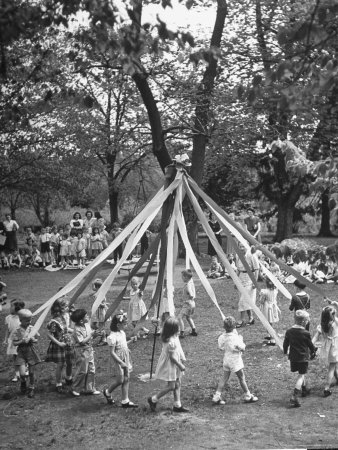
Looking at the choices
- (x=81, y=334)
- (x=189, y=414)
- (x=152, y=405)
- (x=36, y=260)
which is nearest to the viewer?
(x=189, y=414)

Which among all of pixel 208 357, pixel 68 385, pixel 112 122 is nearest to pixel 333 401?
pixel 208 357

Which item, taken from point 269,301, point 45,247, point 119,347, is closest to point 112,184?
point 45,247

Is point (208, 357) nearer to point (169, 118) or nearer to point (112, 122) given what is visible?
point (169, 118)

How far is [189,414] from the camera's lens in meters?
6.71

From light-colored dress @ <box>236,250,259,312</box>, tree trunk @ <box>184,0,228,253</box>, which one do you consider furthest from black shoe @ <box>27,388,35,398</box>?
tree trunk @ <box>184,0,228,253</box>

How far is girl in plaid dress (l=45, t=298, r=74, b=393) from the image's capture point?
25.3ft

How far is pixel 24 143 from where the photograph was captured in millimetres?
20500

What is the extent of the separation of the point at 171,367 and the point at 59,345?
1.63 m

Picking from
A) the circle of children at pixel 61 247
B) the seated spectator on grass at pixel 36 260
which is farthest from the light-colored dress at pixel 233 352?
the seated spectator on grass at pixel 36 260

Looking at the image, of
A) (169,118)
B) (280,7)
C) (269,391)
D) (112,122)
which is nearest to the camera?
(269,391)

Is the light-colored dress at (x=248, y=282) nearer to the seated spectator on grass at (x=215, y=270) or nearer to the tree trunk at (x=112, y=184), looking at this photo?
the seated spectator on grass at (x=215, y=270)

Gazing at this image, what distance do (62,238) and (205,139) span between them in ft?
17.4

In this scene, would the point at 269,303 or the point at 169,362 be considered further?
the point at 269,303

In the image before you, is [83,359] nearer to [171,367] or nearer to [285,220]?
[171,367]
